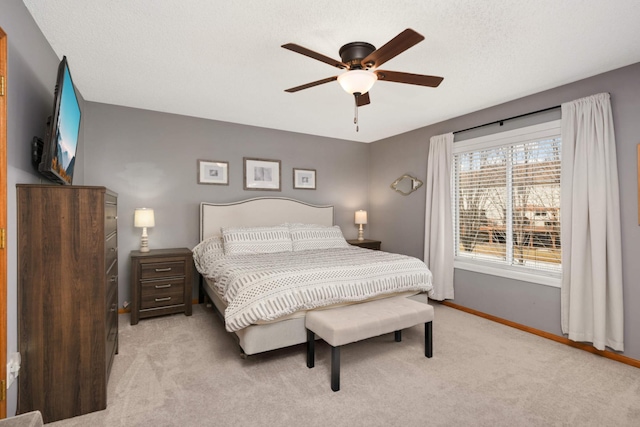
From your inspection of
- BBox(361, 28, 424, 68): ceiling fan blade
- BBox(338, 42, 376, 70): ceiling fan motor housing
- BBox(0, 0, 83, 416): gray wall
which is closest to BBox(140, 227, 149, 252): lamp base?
BBox(0, 0, 83, 416): gray wall

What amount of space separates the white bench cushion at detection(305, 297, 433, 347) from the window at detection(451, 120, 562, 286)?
160 centimetres

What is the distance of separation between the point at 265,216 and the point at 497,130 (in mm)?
3249

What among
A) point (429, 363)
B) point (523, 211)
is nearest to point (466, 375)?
point (429, 363)

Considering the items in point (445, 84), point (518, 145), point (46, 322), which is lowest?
point (46, 322)

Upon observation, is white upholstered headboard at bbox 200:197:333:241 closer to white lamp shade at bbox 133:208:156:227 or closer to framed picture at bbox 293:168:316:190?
framed picture at bbox 293:168:316:190

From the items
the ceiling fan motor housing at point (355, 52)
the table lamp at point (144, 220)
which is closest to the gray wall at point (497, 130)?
the ceiling fan motor housing at point (355, 52)

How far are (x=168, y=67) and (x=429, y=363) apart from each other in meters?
3.40

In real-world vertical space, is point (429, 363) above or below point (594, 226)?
below

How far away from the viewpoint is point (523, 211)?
358 cm

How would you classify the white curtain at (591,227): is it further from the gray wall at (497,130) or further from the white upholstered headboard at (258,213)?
the white upholstered headboard at (258,213)

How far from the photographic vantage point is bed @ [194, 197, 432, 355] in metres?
2.52

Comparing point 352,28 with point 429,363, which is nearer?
point 352,28

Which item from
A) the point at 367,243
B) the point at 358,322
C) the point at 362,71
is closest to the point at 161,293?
the point at 358,322

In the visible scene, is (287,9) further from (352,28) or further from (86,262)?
(86,262)
